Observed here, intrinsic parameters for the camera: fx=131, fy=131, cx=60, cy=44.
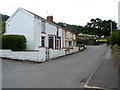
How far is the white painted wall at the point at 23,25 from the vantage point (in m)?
18.5

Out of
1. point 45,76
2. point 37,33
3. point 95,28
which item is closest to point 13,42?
point 37,33

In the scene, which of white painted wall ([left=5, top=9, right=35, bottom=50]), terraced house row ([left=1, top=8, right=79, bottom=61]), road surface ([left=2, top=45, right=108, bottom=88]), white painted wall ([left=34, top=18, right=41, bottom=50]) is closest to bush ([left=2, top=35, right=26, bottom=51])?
terraced house row ([left=1, top=8, right=79, bottom=61])

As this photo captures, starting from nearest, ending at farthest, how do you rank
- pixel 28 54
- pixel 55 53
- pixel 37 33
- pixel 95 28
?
pixel 28 54
pixel 55 53
pixel 37 33
pixel 95 28

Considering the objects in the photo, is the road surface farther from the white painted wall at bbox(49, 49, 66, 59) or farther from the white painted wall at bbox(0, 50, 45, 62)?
the white painted wall at bbox(49, 49, 66, 59)

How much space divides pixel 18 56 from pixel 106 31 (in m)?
53.9

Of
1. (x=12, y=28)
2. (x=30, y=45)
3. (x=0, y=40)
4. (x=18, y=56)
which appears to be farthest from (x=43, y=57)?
(x=12, y=28)

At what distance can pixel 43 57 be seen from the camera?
1484 cm

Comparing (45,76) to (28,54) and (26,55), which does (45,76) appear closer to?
(28,54)

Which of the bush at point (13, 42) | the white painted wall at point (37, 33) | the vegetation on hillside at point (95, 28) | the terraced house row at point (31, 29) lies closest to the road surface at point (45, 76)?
the bush at point (13, 42)

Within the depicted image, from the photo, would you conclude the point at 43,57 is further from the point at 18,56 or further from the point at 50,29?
the point at 50,29

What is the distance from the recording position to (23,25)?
751 inches

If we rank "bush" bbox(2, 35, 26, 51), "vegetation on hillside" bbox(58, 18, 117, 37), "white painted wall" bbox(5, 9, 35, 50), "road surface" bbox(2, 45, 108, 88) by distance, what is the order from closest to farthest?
1. "road surface" bbox(2, 45, 108, 88)
2. "bush" bbox(2, 35, 26, 51)
3. "white painted wall" bbox(5, 9, 35, 50)
4. "vegetation on hillside" bbox(58, 18, 117, 37)

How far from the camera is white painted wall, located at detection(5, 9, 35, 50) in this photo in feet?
60.8

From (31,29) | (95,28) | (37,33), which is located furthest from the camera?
(95,28)
